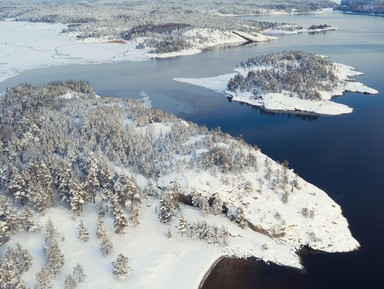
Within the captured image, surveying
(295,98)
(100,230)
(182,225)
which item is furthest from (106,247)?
(295,98)

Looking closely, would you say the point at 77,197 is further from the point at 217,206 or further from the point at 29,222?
the point at 217,206

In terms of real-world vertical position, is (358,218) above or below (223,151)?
below

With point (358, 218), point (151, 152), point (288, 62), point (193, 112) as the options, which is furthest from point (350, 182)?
point (288, 62)

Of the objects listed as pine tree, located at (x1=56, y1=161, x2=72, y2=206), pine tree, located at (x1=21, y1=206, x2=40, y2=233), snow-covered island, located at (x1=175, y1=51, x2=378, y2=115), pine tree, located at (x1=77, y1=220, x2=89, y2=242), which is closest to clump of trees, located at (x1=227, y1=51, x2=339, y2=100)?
snow-covered island, located at (x1=175, y1=51, x2=378, y2=115)

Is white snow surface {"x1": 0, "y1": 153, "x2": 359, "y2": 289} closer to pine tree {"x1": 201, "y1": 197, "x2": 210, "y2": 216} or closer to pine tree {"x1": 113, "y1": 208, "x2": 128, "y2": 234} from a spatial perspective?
pine tree {"x1": 201, "y1": 197, "x2": 210, "y2": 216}

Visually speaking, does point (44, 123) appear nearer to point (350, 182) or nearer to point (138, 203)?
point (138, 203)

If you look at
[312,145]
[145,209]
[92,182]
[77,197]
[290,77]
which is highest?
[290,77]
